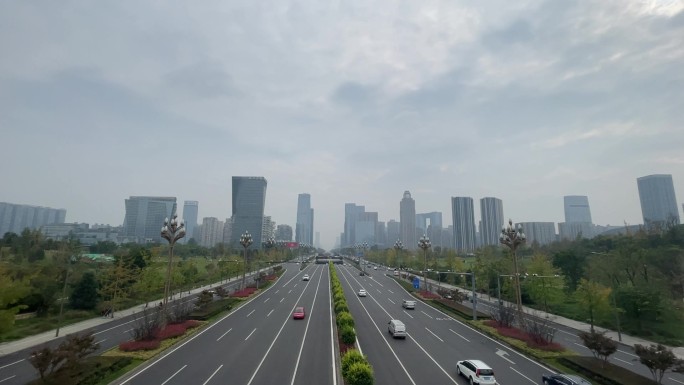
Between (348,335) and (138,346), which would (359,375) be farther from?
(138,346)

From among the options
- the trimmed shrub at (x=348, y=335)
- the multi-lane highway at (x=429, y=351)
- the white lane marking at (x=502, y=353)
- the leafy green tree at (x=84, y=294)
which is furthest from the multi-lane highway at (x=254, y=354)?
the leafy green tree at (x=84, y=294)

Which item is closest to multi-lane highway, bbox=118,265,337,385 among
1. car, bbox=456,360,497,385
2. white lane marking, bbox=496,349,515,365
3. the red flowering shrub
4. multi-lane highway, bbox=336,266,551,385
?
the red flowering shrub

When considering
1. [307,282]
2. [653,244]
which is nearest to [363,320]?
[307,282]

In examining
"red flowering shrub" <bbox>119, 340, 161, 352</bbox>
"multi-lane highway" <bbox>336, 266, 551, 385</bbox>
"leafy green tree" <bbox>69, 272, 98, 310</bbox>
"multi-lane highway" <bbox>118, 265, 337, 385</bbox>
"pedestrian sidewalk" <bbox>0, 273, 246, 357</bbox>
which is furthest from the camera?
"leafy green tree" <bbox>69, 272, 98, 310</bbox>

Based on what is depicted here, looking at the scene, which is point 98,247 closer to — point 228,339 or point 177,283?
point 177,283

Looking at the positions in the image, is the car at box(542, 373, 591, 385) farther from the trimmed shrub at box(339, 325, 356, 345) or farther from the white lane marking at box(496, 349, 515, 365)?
the trimmed shrub at box(339, 325, 356, 345)

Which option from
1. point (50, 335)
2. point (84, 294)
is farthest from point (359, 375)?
point (84, 294)
